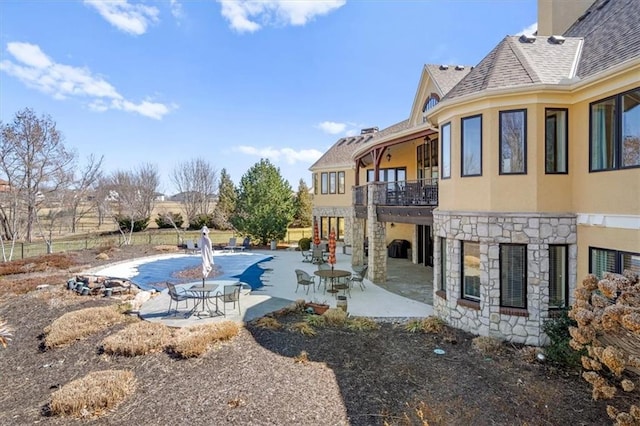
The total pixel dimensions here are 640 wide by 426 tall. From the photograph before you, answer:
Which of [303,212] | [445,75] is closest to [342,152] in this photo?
[445,75]

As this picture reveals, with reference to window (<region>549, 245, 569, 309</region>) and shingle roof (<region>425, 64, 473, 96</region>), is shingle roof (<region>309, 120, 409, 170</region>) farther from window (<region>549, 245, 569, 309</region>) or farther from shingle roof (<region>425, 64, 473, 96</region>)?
window (<region>549, 245, 569, 309</region>)

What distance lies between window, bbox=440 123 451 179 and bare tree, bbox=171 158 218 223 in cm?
3866

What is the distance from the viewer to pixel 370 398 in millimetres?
6262

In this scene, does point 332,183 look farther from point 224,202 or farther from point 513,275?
point 513,275

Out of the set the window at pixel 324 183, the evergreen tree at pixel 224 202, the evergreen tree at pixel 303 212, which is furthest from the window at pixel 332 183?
the evergreen tree at pixel 224 202

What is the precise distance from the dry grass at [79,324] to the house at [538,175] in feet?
33.5

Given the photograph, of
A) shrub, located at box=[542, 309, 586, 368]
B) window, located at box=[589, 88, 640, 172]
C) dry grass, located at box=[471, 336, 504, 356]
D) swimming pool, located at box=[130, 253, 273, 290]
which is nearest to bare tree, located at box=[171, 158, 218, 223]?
swimming pool, located at box=[130, 253, 273, 290]

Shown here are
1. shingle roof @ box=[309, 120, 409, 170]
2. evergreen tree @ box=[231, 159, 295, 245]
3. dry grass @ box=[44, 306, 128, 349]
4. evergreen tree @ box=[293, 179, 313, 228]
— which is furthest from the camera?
evergreen tree @ box=[293, 179, 313, 228]

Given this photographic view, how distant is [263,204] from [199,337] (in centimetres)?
2034

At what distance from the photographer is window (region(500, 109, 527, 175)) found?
341 inches

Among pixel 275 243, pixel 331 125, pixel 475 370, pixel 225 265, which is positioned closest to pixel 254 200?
pixel 275 243

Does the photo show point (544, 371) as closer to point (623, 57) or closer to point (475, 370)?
point (475, 370)

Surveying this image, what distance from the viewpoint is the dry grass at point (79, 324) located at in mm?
9117

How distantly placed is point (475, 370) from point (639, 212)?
4.60 m
